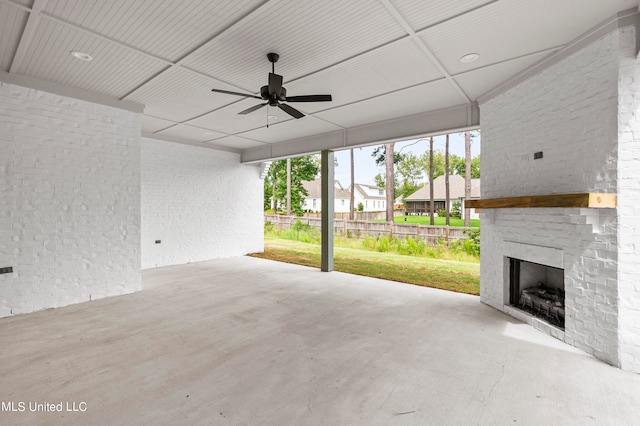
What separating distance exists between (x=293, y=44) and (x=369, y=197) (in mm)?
28916

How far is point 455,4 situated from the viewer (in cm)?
248

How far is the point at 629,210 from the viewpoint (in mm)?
2623

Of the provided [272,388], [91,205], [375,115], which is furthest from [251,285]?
[375,115]

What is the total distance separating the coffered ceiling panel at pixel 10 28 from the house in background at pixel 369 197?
26.3m

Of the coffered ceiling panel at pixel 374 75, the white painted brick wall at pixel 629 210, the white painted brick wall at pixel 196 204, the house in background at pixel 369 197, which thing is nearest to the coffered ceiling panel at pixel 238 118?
the coffered ceiling panel at pixel 374 75

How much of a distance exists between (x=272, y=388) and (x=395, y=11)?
3290mm

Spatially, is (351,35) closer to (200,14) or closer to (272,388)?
(200,14)

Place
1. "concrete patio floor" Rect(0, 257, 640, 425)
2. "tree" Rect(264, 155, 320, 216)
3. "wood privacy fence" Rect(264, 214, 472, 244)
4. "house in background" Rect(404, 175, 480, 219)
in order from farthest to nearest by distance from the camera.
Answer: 1. "house in background" Rect(404, 175, 480, 219)
2. "tree" Rect(264, 155, 320, 216)
3. "wood privacy fence" Rect(264, 214, 472, 244)
4. "concrete patio floor" Rect(0, 257, 640, 425)

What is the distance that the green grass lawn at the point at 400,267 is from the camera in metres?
5.64

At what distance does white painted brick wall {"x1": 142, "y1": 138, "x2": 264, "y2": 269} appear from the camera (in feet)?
22.7

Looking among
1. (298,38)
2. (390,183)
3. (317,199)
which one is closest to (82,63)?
(298,38)

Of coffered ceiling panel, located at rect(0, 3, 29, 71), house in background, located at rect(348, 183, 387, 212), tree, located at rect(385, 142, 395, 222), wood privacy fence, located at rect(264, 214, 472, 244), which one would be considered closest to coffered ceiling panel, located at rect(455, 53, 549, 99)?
coffered ceiling panel, located at rect(0, 3, 29, 71)

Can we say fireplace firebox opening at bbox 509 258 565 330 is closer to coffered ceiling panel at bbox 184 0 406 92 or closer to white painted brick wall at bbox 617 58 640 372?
white painted brick wall at bbox 617 58 640 372

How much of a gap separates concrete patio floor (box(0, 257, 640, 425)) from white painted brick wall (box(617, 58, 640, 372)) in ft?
1.15
